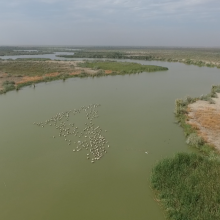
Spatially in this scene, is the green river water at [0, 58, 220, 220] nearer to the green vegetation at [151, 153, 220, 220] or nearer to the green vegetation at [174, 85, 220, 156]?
the green vegetation at [174, 85, 220, 156]

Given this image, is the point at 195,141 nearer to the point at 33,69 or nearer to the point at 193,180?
the point at 193,180

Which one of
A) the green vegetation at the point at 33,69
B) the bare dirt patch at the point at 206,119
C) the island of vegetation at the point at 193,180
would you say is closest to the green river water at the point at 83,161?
the island of vegetation at the point at 193,180

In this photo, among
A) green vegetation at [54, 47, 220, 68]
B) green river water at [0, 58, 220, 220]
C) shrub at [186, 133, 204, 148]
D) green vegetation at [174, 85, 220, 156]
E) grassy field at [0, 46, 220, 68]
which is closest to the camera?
green river water at [0, 58, 220, 220]

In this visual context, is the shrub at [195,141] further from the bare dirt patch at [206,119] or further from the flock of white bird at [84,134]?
the flock of white bird at [84,134]

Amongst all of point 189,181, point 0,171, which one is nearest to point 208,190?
point 189,181

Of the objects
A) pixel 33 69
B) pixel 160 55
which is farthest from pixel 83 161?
pixel 160 55

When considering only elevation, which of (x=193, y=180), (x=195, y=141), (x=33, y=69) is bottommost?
(x=193, y=180)

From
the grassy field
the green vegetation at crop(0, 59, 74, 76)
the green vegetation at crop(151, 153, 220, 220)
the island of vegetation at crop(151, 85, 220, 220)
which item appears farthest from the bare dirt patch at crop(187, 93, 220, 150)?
the grassy field
